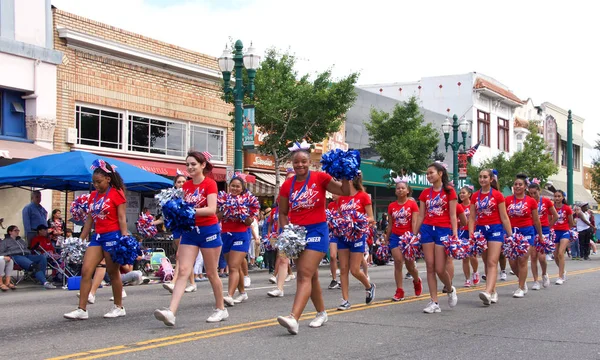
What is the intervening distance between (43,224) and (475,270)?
9048 mm

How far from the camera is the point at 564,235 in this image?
15.1 metres

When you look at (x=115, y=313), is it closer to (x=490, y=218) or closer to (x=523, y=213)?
(x=490, y=218)

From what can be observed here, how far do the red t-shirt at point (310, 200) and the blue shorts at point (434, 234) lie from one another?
2515 mm

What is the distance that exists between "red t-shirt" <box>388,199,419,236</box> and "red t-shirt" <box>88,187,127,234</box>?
4642 mm

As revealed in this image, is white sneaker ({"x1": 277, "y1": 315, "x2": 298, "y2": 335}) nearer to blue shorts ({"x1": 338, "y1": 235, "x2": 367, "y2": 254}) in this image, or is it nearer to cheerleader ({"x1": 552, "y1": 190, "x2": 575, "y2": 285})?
blue shorts ({"x1": 338, "y1": 235, "x2": 367, "y2": 254})

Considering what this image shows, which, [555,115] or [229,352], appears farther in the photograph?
[555,115]

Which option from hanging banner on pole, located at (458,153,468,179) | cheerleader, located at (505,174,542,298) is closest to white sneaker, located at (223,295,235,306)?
cheerleader, located at (505,174,542,298)

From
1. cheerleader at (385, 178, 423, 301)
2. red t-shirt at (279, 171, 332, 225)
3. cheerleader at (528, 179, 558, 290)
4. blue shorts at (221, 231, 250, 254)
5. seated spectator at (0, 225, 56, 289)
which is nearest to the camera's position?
red t-shirt at (279, 171, 332, 225)

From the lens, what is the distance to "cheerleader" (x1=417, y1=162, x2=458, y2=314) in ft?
30.9

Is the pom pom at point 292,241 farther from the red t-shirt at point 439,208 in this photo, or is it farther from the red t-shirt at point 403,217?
the red t-shirt at point 403,217

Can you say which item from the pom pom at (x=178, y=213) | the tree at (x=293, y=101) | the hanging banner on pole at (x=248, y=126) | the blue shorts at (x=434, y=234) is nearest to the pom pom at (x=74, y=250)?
the pom pom at (x=178, y=213)

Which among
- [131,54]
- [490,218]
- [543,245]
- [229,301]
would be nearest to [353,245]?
[229,301]

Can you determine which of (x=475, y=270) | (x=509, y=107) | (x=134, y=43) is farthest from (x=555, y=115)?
(x=475, y=270)

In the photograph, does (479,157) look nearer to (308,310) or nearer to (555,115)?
(555,115)
